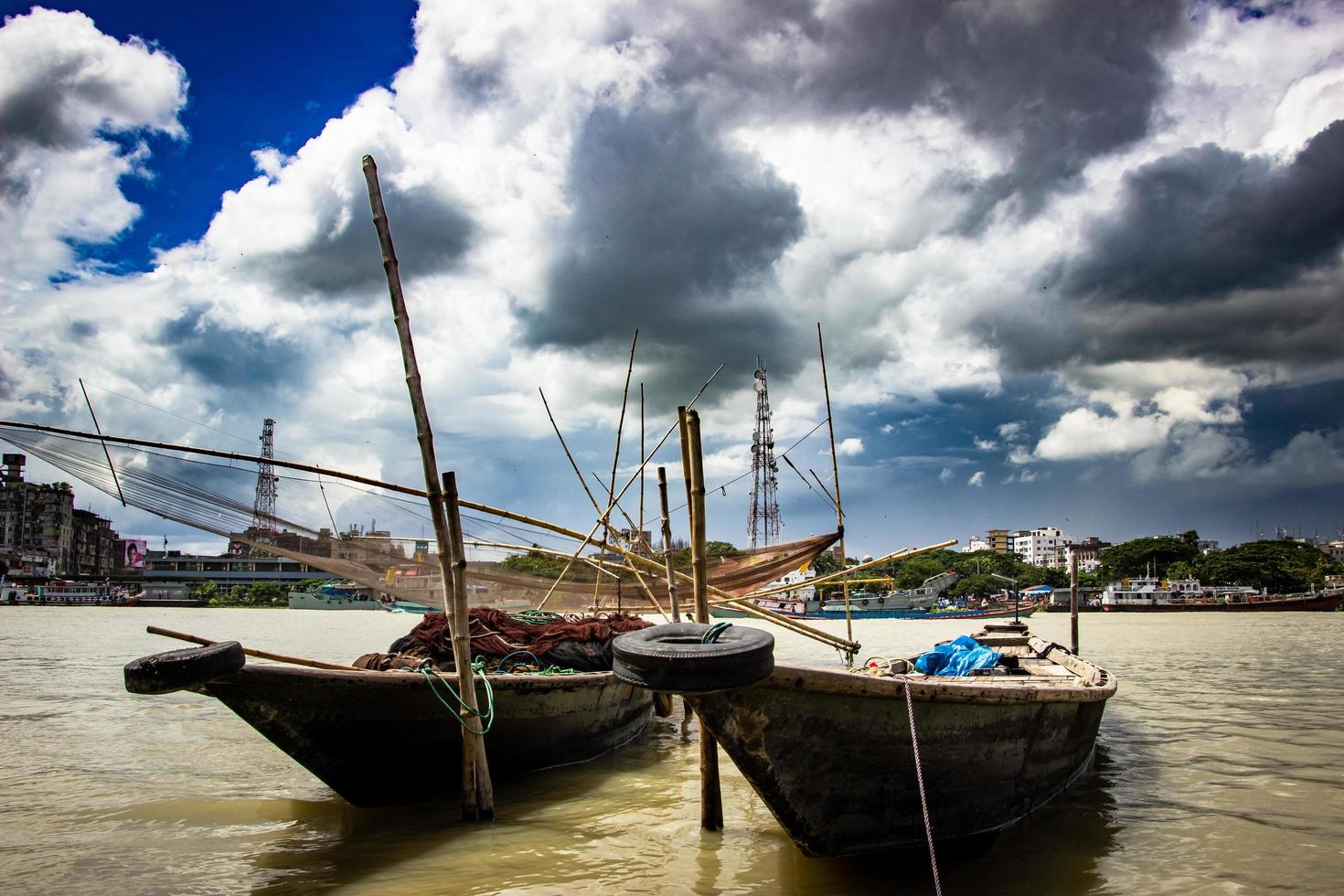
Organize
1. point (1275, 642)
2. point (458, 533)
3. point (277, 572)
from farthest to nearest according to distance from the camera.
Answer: point (277, 572) < point (1275, 642) < point (458, 533)

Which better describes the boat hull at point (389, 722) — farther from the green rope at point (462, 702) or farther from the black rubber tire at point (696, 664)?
the black rubber tire at point (696, 664)

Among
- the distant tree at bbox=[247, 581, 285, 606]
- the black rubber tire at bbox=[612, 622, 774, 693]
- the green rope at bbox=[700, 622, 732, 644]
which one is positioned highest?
the green rope at bbox=[700, 622, 732, 644]

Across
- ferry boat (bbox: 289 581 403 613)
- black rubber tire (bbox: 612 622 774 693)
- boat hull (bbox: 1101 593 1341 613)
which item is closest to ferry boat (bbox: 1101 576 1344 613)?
boat hull (bbox: 1101 593 1341 613)

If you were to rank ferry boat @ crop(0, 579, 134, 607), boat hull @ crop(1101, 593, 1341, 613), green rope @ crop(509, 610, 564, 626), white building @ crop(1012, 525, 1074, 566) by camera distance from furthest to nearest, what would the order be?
1. white building @ crop(1012, 525, 1074, 566)
2. ferry boat @ crop(0, 579, 134, 607)
3. boat hull @ crop(1101, 593, 1341, 613)
4. green rope @ crop(509, 610, 564, 626)

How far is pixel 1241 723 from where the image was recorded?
9.91 m

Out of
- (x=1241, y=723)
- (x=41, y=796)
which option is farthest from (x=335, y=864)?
(x=1241, y=723)

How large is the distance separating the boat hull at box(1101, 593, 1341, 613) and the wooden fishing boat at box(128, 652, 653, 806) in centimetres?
5890

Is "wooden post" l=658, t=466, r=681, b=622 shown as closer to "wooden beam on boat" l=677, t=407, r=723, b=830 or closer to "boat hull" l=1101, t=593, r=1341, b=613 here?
"wooden beam on boat" l=677, t=407, r=723, b=830

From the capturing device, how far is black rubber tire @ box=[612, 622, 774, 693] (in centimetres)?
343

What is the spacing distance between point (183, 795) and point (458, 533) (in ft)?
11.6

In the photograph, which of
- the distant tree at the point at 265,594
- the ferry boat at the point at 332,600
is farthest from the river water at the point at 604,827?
the distant tree at the point at 265,594

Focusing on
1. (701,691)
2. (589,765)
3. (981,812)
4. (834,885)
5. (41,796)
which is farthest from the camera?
(589,765)

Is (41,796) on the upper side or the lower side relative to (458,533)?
lower

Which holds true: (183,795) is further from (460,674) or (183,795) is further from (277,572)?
(277,572)
